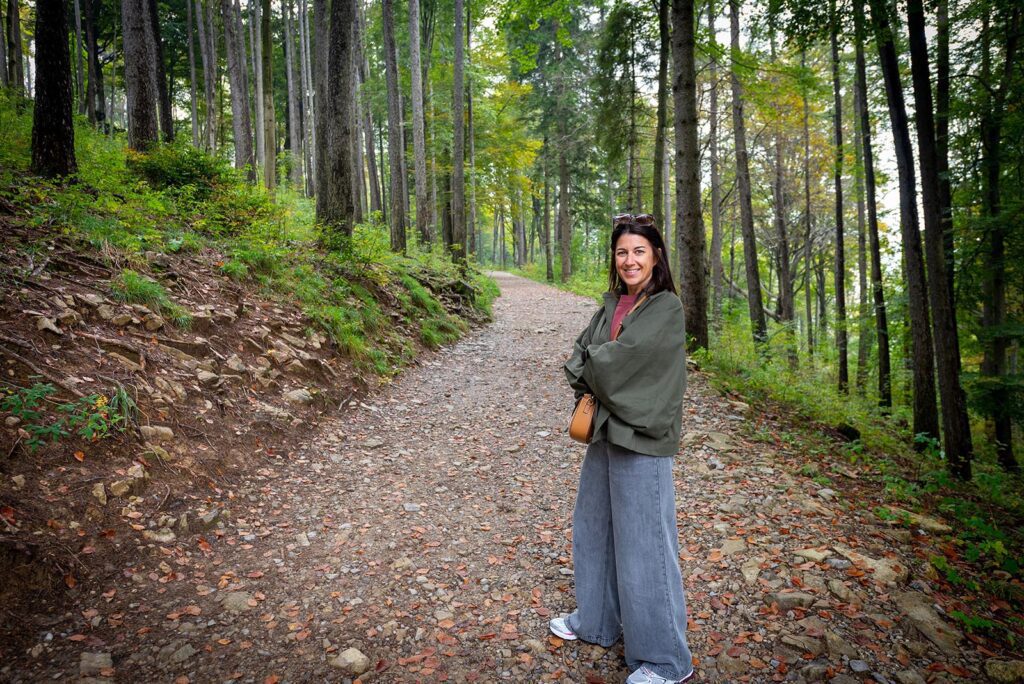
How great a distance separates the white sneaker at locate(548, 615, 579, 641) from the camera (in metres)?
2.94

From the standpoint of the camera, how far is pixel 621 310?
2674 mm

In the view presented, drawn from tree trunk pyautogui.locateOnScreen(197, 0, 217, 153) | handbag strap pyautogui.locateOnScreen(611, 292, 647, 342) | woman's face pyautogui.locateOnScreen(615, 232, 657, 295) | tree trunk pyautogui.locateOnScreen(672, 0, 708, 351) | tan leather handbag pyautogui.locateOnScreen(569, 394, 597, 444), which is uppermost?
tree trunk pyautogui.locateOnScreen(197, 0, 217, 153)

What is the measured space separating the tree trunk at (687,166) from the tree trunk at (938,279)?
2965 mm

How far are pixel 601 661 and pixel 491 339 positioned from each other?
8923 millimetres

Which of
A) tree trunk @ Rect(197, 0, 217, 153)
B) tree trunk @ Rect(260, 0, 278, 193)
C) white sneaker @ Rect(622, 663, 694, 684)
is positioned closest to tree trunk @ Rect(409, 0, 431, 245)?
tree trunk @ Rect(260, 0, 278, 193)

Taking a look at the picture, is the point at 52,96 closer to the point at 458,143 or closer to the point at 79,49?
the point at 458,143

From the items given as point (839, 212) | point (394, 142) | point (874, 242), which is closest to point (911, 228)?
point (874, 242)

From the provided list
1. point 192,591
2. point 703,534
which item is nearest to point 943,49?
point 703,534

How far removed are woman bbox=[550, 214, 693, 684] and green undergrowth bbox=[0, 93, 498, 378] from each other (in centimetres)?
493

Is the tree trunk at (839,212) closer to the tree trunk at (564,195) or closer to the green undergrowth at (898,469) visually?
the green undergrowth at (898,469)

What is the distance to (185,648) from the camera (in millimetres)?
2709

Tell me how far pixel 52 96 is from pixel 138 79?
3970 mm

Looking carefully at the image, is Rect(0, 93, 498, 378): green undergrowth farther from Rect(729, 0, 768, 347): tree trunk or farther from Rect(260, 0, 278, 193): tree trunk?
Rect(729, 0, 768, 347): tree trunk

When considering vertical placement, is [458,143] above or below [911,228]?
above
